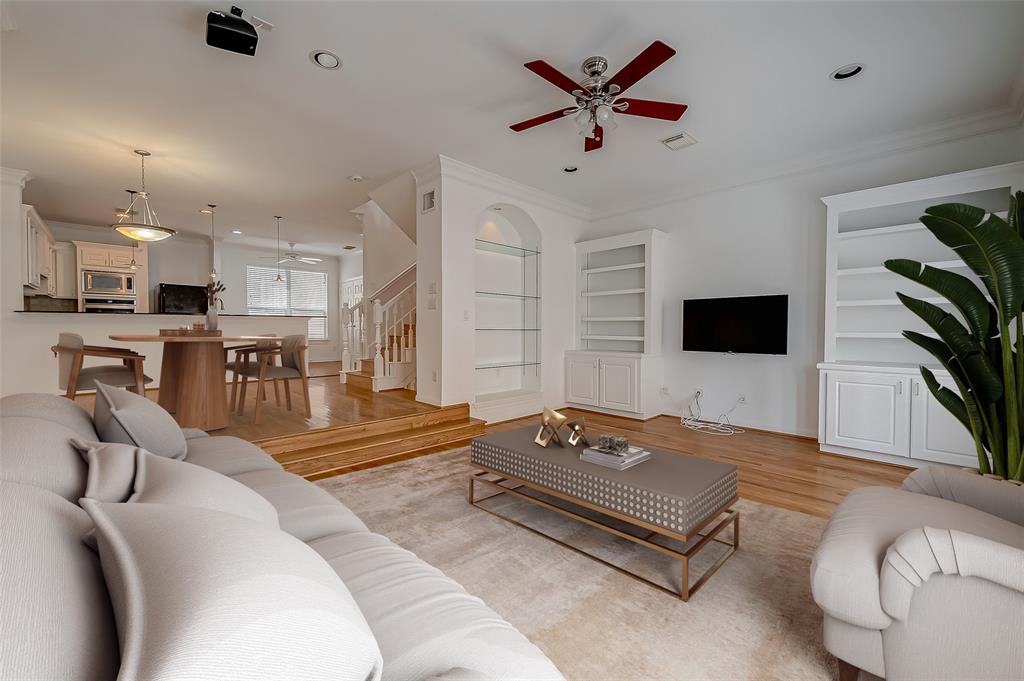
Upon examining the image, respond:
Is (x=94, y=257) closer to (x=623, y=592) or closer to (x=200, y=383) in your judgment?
(x=200, y=383)

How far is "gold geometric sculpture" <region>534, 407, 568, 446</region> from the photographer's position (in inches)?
105

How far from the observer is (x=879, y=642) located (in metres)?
1.31

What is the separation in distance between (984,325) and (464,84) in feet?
10.8

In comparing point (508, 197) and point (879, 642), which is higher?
point (508, 197)

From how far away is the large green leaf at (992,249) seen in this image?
1881 mm

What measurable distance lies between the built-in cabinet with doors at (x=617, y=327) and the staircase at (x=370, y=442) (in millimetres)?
1800

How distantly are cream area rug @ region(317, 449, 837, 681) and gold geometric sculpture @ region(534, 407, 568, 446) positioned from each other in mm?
461

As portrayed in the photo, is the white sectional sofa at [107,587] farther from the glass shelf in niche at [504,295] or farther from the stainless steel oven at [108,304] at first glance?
the stainless steel oven at [108,304]

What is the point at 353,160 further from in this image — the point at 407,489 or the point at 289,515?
the point at 289,515

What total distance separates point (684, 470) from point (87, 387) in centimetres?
432

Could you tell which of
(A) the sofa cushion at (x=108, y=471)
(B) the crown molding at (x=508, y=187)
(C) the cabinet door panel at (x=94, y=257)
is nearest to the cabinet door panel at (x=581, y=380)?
(B) the crown molding at (x=508, y=187)

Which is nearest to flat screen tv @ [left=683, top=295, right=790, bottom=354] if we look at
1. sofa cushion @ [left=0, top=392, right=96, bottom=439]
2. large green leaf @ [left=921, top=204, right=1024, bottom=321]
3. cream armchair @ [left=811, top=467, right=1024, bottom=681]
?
large green leaf @ [left=921, top=204, right=1024, bottom=321]

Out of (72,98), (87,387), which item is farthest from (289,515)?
(72,98)

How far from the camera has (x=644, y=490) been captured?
197 centimetres
